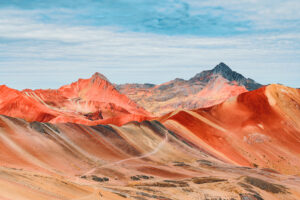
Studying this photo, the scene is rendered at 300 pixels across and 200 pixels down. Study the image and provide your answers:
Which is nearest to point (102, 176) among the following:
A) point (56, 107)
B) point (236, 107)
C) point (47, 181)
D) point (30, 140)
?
point (30, 140)

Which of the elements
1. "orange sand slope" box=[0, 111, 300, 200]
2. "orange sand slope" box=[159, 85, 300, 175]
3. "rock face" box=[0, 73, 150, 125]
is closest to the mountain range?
"orange sand slope" box=[0, 111, 300, 200]

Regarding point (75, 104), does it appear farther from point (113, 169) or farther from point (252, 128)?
point (113, 169)

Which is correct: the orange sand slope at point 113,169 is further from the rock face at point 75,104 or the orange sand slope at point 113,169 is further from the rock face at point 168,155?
the rock face at point 75,104

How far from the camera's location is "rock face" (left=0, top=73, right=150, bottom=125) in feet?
372

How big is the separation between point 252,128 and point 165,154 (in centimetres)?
3292

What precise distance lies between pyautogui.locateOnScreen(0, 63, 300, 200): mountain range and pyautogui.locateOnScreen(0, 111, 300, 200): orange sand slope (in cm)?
11

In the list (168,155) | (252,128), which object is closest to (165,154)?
(168,155)

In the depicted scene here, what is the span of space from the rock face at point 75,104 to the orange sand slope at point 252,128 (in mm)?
25152

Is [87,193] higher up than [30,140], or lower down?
lower down

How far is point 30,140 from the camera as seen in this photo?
48.5 meters

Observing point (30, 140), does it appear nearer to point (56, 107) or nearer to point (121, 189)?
point (121, 189)

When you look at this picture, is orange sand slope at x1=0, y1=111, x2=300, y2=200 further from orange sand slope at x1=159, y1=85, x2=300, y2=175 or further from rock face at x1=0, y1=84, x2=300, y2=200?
orange sand slope at x1=159, y1=85, x2=300, y2=175

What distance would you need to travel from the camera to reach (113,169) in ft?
156

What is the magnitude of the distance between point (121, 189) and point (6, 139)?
62.8 ft
